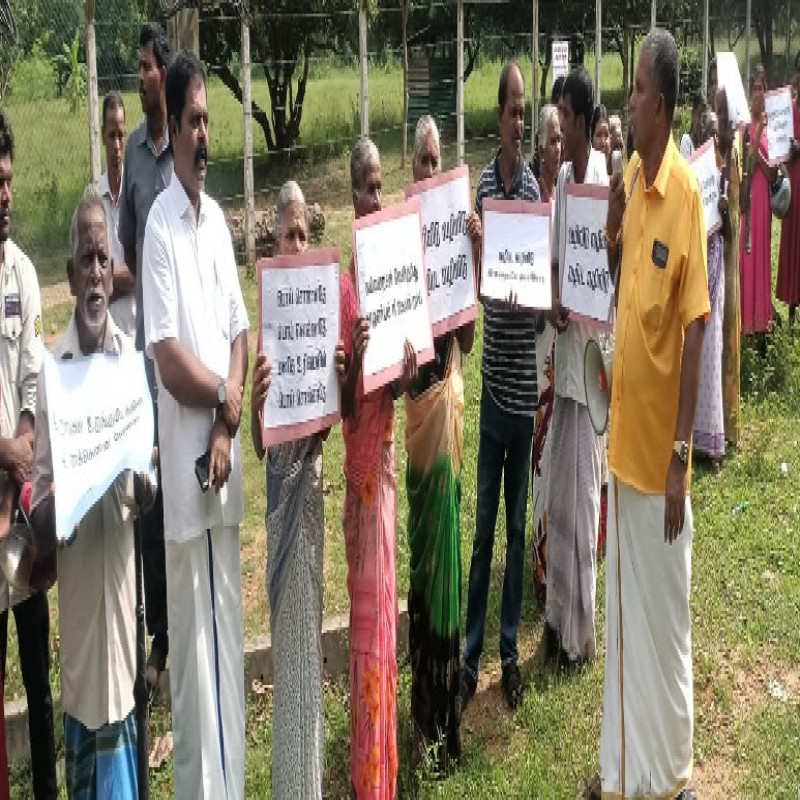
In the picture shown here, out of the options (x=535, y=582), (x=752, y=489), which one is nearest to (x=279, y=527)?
(x=535, y=582)

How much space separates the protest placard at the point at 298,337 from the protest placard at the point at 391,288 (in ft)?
0.41

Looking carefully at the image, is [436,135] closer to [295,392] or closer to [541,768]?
[295,392]

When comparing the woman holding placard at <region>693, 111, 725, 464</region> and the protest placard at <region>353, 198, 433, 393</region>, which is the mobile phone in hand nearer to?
the protest placard at <region>353, 198, 433, 393</region>

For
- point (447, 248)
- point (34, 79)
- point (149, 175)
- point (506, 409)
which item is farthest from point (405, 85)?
point (447, 248)

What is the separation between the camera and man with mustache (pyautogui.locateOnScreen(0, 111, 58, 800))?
3.51 meters

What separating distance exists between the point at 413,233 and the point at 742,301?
505cm

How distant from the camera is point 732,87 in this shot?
7359mm

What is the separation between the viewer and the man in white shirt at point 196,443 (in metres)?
Answer: 3.52

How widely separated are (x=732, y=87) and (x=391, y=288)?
4.34m

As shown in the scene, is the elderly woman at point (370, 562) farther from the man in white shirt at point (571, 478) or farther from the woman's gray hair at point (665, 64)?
the man in white shirt at point (571, 478)

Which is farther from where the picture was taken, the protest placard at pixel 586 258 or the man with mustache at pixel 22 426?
the protest placard at pixel 586 258

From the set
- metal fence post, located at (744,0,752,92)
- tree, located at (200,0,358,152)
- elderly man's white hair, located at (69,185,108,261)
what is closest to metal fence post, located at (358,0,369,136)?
tree, located at (200,0,358,152)

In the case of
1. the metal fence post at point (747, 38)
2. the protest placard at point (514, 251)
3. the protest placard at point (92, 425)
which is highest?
the metal fence post at point (747, 38)

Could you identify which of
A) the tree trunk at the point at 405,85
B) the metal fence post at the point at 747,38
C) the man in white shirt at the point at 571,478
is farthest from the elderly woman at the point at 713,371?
the metal fence post at the point at 747,38
